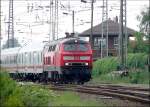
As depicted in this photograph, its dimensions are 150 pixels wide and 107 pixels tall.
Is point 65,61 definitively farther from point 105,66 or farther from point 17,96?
point 17,96

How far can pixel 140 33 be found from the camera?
3566 centimetres

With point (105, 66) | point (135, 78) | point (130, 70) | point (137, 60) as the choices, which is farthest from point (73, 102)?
point (105, 66)

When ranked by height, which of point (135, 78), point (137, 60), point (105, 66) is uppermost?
point (137, 60)

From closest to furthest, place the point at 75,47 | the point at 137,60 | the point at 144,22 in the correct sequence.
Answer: the point at 144,22 → the point at 75,47 → the point at 137,60

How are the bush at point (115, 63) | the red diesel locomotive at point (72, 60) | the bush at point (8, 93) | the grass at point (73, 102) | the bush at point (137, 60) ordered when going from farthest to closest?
1. the bush at point (115, 63)
2. the bush at point (137, 60)
3. the red diesel locomotive at point (72, 60)
4. the grass at point (73, 102)
5. the bush at point (8, 93)

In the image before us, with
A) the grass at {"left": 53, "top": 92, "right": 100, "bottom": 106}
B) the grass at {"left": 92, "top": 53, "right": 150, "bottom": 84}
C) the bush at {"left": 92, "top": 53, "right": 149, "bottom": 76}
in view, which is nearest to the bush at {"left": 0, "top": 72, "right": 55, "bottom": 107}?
the grass at {"left": 53, "top": 92, "right": 100, "bottom": 106}

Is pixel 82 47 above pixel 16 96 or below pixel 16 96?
above

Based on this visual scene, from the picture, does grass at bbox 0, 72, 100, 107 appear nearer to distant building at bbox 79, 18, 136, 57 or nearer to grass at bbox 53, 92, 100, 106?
grass at bbox 53, 92, 100, 106

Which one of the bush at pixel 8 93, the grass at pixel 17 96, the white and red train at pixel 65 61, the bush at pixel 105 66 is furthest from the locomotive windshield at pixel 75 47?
the bush at pixel 8 93

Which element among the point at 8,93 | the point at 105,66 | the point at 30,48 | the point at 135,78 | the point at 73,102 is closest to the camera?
the point at 8,93

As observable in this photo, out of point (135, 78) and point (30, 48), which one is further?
point (30, 48)

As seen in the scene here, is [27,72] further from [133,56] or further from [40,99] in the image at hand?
[40,99]

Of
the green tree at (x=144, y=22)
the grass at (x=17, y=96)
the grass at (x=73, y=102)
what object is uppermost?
the green tree at (x=144, y=22)

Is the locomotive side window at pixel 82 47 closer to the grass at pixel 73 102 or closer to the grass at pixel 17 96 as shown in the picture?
the grass at pixel 73 102
